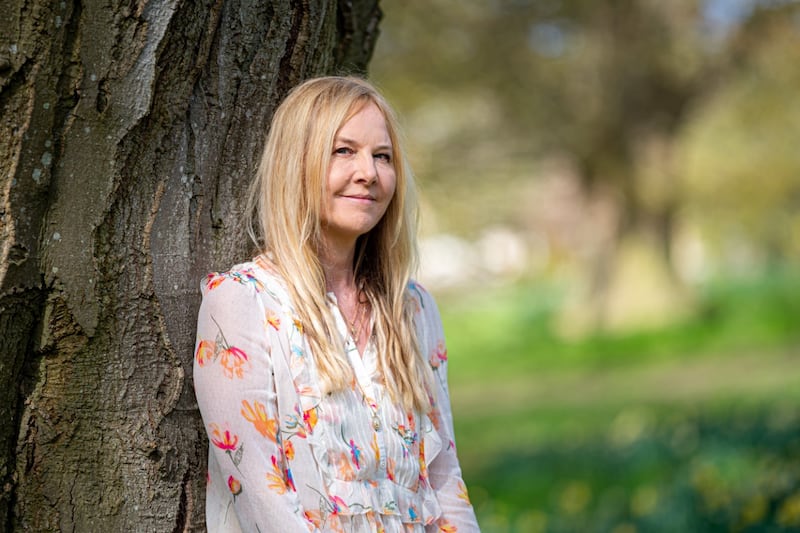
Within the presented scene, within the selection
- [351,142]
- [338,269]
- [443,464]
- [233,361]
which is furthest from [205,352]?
[443,464]

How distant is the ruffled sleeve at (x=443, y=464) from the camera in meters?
2.35

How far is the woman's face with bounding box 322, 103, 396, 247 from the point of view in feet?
7.23

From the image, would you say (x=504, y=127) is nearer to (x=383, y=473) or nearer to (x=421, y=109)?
(x=421, y=109)

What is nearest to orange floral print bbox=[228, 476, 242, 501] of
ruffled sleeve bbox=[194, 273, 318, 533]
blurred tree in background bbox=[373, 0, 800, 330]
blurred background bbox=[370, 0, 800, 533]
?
ruffled sleeve bbox=[194, 273, 318, 533]

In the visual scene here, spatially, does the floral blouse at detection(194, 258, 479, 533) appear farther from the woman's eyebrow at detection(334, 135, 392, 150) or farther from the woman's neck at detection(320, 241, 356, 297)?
the woman's eyebrow at detection(334, 135, 392, 150)

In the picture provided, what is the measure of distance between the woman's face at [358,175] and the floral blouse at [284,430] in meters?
0.20

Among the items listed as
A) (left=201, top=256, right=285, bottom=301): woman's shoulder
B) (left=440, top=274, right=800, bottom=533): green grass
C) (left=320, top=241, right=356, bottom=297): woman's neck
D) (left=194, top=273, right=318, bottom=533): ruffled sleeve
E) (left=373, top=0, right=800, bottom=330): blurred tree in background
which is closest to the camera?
(left=194, top=273, right=318, bottom=533): ruffled sleeve

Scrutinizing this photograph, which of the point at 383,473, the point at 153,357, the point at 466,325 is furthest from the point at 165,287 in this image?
the point at 466,325

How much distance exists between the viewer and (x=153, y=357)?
7.07 feet

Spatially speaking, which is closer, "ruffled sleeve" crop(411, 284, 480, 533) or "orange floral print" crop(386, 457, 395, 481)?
"orange floral print" crop(386, 457, 395, 481)

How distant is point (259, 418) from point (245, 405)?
0.04m

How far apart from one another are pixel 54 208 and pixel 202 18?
503 mm

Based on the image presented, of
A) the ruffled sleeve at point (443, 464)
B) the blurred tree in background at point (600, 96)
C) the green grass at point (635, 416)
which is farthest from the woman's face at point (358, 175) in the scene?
the blurred tree in background at point (600, 96)

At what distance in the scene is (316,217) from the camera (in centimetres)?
220
